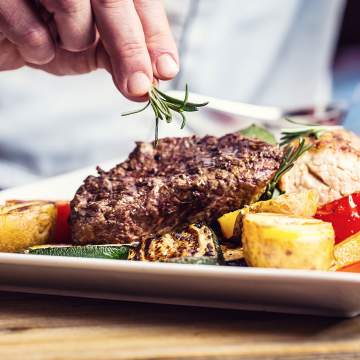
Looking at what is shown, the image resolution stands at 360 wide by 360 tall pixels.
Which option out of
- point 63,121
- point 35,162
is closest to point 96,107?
point 63,121

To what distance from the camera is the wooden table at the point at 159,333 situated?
1.80 meters

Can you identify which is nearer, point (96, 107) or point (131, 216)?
point (131, 216)

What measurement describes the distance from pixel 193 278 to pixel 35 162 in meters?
3.04

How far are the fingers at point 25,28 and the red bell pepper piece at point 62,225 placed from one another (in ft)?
1.98

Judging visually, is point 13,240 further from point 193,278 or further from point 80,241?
point 193,278

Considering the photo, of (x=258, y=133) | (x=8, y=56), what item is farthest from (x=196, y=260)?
(x=8, y=56)

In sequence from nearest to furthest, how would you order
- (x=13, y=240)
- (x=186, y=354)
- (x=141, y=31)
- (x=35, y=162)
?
(x=186, y=354) < (x=141, y=31) < (x=13, y=240) < (x=35, y=162)

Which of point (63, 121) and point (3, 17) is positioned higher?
point (3, 17)

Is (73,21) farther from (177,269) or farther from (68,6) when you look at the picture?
(177,269)

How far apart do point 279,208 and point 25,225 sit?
0.91 meters

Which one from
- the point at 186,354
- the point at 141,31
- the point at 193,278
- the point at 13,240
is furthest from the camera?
the point at 13,240

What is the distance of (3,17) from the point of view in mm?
2373

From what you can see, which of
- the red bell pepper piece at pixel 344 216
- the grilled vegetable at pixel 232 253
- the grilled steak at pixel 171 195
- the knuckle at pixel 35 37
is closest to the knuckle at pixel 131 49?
the knuckle at pixel 35 37

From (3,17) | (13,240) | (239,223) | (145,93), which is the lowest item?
(13,240)
